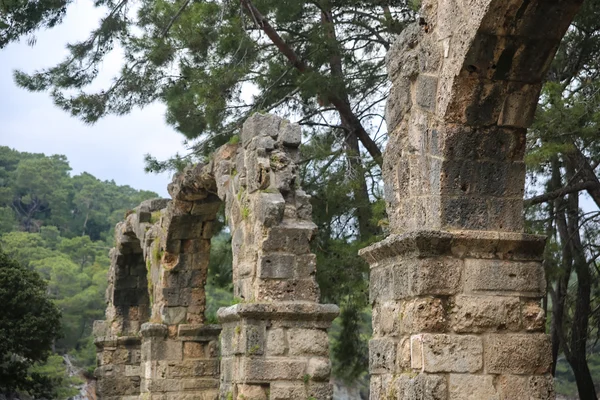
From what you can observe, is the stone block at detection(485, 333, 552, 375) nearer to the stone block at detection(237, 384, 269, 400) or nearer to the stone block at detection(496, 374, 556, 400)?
the stone block at detection(496, 374, 556, 400)

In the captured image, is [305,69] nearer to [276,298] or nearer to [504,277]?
[276,298]

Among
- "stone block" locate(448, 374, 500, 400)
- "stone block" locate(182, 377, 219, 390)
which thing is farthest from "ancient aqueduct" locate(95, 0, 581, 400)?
"stone block" locate(182, 377, 219, 390)

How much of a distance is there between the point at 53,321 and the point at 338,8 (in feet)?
30.4

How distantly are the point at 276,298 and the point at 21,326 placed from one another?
1074 cm

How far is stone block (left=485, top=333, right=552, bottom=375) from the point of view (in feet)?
18.8

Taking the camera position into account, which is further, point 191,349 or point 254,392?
point 191,349

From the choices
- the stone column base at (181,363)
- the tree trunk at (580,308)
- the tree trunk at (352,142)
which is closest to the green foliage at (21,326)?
the stone column base at (181,363)

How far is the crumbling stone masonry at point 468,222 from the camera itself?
18.6 feet

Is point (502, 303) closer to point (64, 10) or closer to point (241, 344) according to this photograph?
point (241, 344)

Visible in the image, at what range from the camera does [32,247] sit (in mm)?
35312

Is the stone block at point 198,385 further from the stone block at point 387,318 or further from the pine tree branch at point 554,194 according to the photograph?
the stone block at point 387,318

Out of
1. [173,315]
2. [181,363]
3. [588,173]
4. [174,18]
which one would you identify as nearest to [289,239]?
[588,173]

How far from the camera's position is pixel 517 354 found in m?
5.77

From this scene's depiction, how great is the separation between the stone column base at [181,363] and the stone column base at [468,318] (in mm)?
8755
